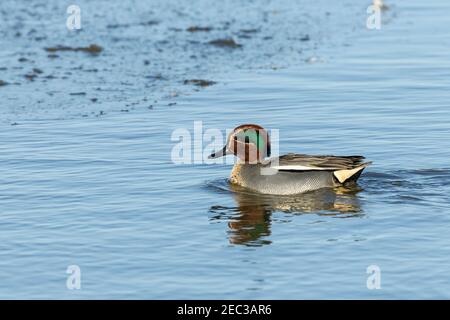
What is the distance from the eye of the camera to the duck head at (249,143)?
12164 mm

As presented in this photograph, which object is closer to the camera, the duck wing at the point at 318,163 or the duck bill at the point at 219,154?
the duck wing at the point at 318,163

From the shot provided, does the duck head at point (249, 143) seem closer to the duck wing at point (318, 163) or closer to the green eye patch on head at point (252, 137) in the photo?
the green eye patch on head at point (252, 137)

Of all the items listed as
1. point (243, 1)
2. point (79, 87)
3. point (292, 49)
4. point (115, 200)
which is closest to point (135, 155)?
point (115, 200)

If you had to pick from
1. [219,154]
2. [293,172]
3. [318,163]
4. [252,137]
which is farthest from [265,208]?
[219,154]

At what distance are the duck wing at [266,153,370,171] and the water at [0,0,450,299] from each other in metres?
0.30

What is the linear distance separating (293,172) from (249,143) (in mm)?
694

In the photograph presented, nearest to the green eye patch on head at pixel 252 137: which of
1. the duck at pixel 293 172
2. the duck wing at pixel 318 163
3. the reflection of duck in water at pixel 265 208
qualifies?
the duck at pixel 293 172

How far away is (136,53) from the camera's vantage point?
18859mm

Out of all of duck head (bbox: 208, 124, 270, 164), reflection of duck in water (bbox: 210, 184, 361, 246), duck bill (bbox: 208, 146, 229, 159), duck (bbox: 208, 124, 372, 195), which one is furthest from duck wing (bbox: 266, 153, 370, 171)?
duck bill (bbox: 208, 146, 229, 159)

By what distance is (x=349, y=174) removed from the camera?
11.8 metres

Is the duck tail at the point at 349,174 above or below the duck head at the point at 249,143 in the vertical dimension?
below

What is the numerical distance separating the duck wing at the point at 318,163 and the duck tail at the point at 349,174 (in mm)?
25

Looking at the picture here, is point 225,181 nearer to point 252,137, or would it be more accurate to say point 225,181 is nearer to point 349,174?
point 252,137

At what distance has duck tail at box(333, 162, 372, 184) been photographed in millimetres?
11717
